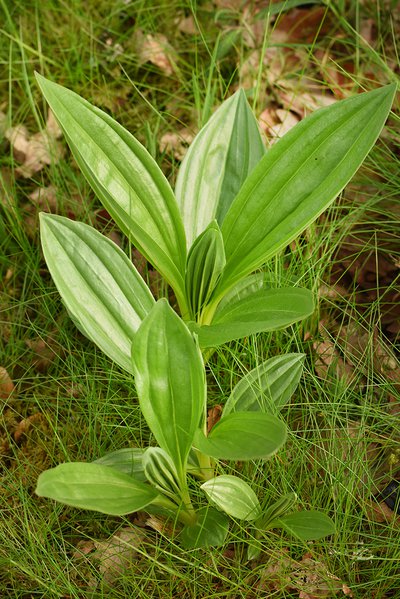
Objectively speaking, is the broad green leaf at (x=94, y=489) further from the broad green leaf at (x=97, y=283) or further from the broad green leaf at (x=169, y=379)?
the broad green leaf at (x=97, y=283)

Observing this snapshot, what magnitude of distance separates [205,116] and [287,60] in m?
0.75

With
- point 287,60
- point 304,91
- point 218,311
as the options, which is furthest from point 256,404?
point 287,60

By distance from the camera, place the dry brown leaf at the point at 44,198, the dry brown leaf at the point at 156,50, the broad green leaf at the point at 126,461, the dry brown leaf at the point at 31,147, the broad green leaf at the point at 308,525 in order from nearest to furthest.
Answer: the broad green leaf at the point at 308,525
the broad green leaf at the point at 126,461
the dry brown leaf at the point at 44,198
the dry brown leaf at the point at 31,147
the dry brown leaf at the point at 156,50

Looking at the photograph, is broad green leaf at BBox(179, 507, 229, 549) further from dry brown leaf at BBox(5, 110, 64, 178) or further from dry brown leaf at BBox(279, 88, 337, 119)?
dry brown leaf at BBox(279, 88, 337, 119)

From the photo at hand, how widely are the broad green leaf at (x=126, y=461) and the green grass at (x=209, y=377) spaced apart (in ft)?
0.26

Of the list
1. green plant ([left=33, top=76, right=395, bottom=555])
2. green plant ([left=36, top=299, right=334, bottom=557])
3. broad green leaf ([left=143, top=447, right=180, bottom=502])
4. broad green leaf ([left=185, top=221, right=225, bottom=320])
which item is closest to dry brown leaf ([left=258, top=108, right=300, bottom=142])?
green plant ([left=33, top=76, right=395, bottom=555])

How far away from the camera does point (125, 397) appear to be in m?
1.91

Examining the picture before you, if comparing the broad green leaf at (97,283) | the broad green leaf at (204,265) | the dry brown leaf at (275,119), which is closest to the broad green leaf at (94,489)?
the broad green leaf at (97,283)

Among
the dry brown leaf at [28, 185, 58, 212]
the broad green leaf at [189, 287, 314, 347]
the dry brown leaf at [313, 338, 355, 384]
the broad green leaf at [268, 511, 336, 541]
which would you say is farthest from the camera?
the dry brown leaf at [28, 185, 58, 212]

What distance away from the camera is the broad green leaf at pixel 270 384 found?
5.50 ft

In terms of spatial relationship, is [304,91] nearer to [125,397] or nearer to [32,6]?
[32,6]

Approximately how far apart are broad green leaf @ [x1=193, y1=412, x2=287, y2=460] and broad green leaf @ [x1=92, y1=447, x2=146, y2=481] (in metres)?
0.23

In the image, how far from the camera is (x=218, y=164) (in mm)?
1818

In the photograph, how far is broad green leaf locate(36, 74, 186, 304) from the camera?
1586 millimetres
